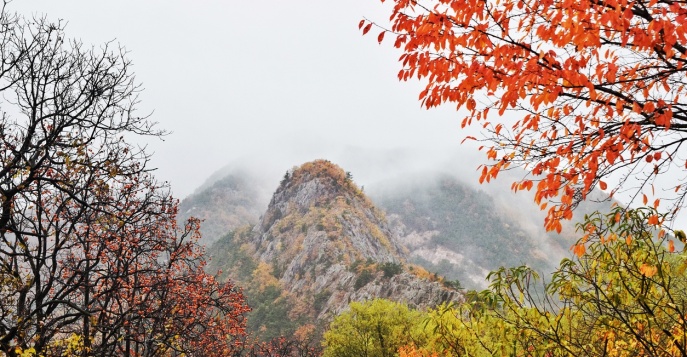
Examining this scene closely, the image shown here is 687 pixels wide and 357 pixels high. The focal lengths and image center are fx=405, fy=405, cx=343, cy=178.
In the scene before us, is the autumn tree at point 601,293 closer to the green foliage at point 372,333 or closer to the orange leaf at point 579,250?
the orange leaf at point 579,250

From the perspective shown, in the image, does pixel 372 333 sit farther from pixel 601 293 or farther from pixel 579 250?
pixel 601 293

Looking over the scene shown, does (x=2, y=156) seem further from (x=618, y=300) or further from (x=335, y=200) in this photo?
(x=335, y=200)

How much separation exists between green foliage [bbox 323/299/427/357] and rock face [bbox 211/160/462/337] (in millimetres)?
22797

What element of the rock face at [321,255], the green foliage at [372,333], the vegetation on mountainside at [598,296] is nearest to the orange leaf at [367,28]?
the vegetation on mountainside at [598,296]

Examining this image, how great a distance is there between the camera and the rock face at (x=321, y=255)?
68.6 metres

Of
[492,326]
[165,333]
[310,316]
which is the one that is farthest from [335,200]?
[492,326]

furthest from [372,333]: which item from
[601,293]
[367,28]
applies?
[367,28]

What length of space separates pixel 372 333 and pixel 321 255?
60.4m

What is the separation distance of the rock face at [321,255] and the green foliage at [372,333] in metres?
22.8

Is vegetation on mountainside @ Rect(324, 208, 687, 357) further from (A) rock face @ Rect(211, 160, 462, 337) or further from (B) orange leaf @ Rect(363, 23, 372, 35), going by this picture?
(A) rock face @ Rect(211, 160, 462, 337)

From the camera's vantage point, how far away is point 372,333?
3042 cm

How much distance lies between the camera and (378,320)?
30.6 m

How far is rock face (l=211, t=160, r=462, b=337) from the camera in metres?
68.6

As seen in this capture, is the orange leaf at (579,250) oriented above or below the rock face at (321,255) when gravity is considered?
below
